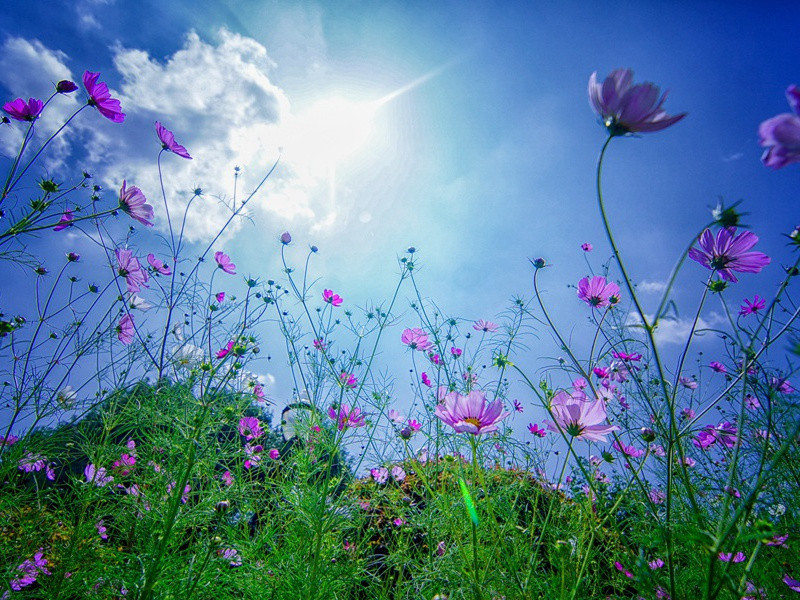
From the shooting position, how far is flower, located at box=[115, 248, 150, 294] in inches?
70.0

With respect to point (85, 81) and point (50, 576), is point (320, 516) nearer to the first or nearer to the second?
point (85, 81)

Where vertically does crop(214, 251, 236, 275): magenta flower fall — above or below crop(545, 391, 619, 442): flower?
above

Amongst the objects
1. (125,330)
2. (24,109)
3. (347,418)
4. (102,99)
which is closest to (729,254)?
(347,418)

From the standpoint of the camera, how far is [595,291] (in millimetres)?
1345

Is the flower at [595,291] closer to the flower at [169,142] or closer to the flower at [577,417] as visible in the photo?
the flower at [577,417]

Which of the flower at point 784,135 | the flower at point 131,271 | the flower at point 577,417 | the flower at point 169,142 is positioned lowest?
the flower at point 577,417

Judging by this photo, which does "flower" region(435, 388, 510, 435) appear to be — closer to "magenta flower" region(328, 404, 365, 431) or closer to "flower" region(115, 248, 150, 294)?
"magenta flower" region(328, 404, 365, 431)

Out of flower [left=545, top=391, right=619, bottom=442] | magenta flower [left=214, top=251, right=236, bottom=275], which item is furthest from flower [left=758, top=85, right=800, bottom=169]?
magenta flower [left=214, top=251, right=236, bottom=275]

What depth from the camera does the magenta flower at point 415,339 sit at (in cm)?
210

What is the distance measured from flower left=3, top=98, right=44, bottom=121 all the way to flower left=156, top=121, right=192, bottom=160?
41 cm

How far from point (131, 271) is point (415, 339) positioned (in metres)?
1.42

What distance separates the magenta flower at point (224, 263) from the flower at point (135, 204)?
0.50 metres

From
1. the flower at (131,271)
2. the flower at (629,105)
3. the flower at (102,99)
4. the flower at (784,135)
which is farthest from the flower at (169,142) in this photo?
the flower at (784,135)

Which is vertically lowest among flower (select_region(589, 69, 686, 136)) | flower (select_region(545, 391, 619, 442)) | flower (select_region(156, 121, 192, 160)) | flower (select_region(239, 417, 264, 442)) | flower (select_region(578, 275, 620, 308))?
flower (select_region(545, 391, 619, 442))
